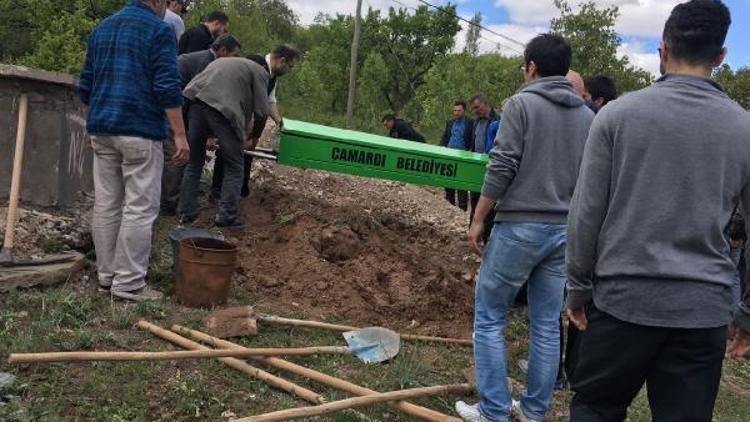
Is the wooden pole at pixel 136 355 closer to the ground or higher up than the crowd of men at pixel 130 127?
closer to the ground

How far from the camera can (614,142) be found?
2.26m

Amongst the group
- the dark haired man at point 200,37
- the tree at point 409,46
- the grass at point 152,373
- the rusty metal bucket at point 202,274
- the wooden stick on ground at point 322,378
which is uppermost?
the tree at point 409,46

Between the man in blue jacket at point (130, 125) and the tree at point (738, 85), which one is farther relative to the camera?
the tree at point (738, 85)

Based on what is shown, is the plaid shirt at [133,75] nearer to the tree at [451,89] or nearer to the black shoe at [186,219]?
the black shoe at [186,219]

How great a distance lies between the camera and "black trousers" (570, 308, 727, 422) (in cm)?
224

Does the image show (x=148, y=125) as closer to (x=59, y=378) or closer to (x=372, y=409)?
(x=59, y=378)

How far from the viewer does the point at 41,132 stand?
513cm

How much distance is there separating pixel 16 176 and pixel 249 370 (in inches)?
86.4

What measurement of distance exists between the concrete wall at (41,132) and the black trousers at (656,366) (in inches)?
170

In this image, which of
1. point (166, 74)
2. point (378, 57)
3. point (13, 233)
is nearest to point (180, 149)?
point (166, 74)

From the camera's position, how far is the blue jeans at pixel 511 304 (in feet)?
10.8

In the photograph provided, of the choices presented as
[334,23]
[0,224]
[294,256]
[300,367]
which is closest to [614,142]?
[300,367]

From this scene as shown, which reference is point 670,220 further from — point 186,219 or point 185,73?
point 185,73

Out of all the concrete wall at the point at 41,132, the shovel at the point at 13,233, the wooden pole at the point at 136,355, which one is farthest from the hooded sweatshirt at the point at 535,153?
the concrete wall at the point at 41,132
